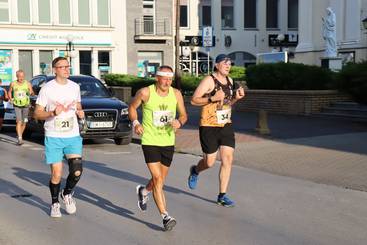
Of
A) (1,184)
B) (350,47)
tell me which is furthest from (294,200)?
(350,47)

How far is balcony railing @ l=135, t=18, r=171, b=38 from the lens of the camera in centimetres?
4565

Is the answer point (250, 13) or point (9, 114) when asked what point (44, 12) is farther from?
point (9, 114)

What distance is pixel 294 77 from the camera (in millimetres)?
20969

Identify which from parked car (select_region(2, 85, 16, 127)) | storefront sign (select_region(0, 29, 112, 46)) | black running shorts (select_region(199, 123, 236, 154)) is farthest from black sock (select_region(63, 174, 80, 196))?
storefront sign (select_region(0, 29, 112, 46))

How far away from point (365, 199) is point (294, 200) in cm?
93

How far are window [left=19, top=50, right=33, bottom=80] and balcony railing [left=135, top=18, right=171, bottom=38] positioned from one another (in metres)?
8.06

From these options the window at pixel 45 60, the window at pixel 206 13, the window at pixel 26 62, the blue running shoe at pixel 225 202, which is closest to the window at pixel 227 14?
the window at pixel 206 13

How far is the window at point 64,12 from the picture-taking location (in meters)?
43.9

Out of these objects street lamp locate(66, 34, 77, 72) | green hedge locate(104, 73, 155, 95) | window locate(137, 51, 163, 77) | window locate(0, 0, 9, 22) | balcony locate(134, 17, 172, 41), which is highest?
window locate(0, 0, 9, 22)

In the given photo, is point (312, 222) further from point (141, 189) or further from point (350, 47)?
point (350, 47)

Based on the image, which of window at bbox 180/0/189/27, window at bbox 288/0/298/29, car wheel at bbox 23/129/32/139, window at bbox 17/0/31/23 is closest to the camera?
car wheel at bbox 23/129/32/139

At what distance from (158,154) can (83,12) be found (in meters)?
39.8

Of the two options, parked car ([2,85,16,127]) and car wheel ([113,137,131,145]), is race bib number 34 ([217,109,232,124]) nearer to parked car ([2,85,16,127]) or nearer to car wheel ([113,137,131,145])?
car wheel ([113,137,131,145])

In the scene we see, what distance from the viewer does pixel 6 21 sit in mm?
41719
